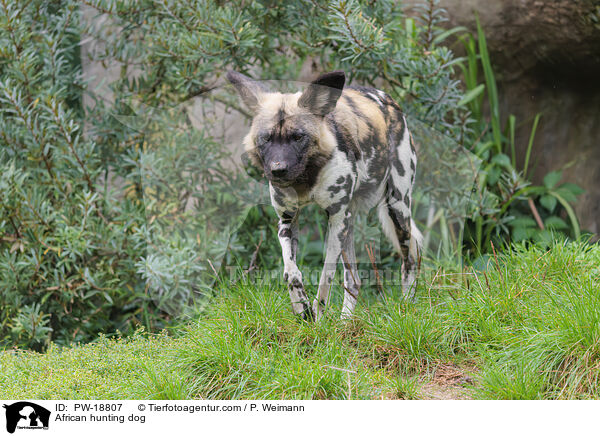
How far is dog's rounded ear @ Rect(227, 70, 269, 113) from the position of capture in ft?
11.0

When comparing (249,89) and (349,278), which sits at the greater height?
(249,89)

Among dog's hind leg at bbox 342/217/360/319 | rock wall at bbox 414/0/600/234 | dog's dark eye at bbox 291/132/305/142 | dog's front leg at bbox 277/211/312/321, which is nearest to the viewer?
dog's dark eye at bbox 291/132/305/142

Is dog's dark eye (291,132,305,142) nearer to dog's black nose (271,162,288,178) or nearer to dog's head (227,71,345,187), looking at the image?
dog's head (227,71,345,187)

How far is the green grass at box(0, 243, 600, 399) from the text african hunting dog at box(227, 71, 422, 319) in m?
0.24

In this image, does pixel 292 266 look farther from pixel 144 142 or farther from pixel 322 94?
pixel 144 142

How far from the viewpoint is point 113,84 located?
5352 millimetres

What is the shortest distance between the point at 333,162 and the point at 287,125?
0.36 metres

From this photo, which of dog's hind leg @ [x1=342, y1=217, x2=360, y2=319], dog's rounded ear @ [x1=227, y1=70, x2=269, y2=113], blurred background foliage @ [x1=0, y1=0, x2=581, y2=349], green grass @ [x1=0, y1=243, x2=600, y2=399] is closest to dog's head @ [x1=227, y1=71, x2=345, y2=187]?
dog's rounded ear @ [x1=227, y1=70, x2=269, y2=113]

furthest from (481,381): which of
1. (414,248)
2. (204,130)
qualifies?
(204,130)

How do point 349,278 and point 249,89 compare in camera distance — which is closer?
point 249,89

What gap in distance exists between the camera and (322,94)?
10.8 ft
